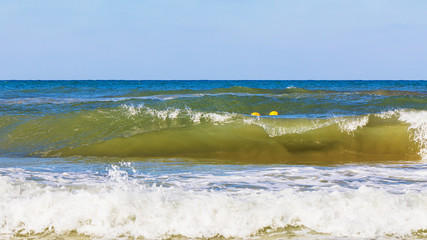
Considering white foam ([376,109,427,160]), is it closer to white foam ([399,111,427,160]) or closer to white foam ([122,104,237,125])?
white foam ([399,111,427,160])

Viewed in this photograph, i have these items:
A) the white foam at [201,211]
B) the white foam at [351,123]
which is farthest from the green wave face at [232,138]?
the white foam at [201,211]

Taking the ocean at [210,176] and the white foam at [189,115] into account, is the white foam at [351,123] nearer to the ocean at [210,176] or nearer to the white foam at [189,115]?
the ocean at [210,176]

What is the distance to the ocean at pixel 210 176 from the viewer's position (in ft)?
12.2

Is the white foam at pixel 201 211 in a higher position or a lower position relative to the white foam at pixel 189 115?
lower

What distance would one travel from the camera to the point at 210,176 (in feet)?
17.8

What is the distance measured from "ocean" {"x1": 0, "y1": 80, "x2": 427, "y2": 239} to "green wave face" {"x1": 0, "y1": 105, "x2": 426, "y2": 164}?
22 millimetres

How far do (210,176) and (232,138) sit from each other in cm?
341

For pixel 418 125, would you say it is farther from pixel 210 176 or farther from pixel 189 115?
pixel 210 176

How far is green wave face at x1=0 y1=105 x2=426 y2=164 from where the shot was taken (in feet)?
26.2

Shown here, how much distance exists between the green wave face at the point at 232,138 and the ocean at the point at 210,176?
22 millimetres

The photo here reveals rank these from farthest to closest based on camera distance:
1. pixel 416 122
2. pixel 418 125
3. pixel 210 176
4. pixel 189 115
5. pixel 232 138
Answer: pixel 189 115 → pixel 416 122 → pixel 418 125 → pixel 232 138 → pixel 210 176

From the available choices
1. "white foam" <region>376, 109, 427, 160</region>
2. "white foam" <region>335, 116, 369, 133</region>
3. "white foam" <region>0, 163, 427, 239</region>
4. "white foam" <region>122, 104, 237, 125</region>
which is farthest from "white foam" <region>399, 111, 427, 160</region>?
"white foam" <region>0, 163, 427, 239</region>

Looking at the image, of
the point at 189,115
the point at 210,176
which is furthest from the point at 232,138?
the point at 210,176

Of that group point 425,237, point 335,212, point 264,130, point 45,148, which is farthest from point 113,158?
point 425,237
